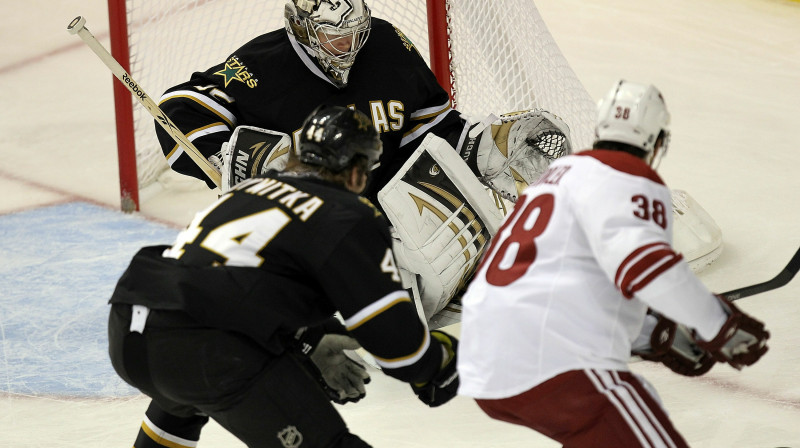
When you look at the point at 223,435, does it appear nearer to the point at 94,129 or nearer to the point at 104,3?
the point at 94,129

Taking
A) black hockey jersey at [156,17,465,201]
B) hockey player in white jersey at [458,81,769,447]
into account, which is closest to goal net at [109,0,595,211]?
black hockey jersey at [156,17,465,201]

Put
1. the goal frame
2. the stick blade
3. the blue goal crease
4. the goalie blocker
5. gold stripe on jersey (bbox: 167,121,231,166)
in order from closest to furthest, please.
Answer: the stick blade → the goalie blocker → gold stripe on jersey (bbox: 167,121,231,166) → the blue goal crease → the goal frame

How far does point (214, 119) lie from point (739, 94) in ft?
9.83

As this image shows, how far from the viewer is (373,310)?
2.12 metres

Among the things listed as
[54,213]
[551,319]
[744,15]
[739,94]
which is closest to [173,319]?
[551,319]

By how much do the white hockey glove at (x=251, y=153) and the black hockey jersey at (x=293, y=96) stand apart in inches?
4.3

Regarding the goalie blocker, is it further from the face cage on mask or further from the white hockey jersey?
the white hockey jersey

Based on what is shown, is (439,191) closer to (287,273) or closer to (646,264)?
(287,273)

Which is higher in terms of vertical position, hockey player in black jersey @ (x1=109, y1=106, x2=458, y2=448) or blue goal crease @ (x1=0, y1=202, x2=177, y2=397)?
hockey player in black jersey @ (x1=109, y1=106, x2=458, y2=448)

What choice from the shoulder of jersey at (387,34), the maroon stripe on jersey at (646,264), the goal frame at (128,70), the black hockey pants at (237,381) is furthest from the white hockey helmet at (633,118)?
the goal frame at (128,70)

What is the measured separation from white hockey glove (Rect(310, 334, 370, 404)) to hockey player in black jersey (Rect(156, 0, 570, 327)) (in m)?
0.78

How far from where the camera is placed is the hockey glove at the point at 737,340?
1.89 m

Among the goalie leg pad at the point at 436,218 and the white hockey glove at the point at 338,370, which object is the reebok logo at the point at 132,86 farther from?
the white hockey glove at the point at 338,370

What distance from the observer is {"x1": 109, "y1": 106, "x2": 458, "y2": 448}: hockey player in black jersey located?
6.89ft
